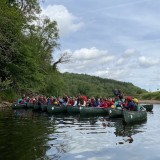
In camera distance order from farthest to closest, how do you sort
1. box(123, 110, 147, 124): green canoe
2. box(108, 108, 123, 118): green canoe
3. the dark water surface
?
box(108, 108, 123, 118): green canoe, box(123, 110, 147, 124): green canoe, the dark water surface

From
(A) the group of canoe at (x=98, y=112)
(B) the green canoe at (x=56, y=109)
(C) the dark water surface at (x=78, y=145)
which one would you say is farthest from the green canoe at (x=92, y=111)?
(C) the dark water surface at (x=78, y=145)

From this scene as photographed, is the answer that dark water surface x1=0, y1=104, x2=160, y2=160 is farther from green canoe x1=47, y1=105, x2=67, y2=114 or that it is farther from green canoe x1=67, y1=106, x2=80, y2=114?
green canoe x1=47, y1=105, x2=67, y2=114

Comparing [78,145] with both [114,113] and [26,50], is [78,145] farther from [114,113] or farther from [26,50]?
[26,50]

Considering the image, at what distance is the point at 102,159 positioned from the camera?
38.0ft

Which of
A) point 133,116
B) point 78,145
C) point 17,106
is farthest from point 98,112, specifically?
point 78,145

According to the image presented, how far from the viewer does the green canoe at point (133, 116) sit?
22439 mm

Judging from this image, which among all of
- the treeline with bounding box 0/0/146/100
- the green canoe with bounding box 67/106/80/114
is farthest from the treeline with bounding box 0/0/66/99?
the green canoe with bounding box 67/106/80/114

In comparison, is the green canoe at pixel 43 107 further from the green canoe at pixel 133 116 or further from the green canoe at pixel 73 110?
the green canoe at pixel 133 116

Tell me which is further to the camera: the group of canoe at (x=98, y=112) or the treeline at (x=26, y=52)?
the treeline at (x=26, y=52)

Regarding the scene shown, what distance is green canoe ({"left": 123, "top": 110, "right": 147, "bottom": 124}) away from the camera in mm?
22439

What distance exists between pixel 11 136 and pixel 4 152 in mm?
3847

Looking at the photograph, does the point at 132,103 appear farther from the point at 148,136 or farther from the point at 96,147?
the point at 96,147

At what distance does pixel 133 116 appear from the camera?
23219 mm

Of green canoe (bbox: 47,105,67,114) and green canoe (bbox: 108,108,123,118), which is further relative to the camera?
green canoe (bbox: 47,105,67,114)
